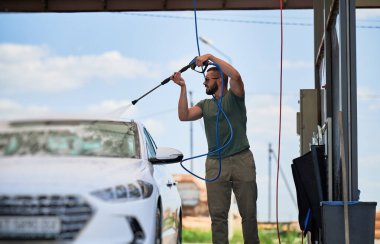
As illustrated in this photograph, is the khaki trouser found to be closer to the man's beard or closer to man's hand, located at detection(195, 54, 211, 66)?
the man's beard

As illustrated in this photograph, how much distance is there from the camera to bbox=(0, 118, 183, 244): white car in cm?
590

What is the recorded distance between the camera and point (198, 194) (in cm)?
3781

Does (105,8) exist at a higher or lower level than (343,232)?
higher

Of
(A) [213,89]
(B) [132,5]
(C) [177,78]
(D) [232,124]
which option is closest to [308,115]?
(B) [132,5]

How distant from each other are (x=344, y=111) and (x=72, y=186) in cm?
340

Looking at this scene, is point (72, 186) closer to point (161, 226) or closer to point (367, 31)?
point (161, 226)

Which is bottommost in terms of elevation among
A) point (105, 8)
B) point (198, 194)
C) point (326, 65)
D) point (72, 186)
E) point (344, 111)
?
point (198, 194)

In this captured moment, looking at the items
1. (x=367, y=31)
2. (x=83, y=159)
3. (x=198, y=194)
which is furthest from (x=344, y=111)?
(x=198, y=194)

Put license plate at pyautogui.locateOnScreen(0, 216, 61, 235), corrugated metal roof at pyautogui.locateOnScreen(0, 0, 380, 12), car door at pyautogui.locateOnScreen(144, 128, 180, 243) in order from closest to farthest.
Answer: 1. license plate at pyautogui.locateOnScreen(0, 216, 61, 235)
2. car door at pyautogui.locateOnScreen(144, 128, 180, 243)
3. corrugated metal roof at pyautogui.locateOnScreen(0, 0, 380, 12)

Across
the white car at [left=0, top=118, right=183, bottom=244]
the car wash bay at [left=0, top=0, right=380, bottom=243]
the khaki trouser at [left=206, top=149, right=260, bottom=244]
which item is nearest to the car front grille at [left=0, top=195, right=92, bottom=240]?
the white car at [left=0, top=118, right=183, bottom=244]

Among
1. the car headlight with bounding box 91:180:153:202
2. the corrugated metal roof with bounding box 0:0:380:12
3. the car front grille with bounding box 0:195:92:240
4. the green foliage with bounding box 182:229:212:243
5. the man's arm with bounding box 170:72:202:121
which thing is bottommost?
the green foliage with bounding box 182:229:212:243

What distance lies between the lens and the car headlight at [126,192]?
6.11 meters

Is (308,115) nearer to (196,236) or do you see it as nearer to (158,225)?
(158,225)

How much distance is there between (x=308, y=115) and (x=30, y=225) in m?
7.80
